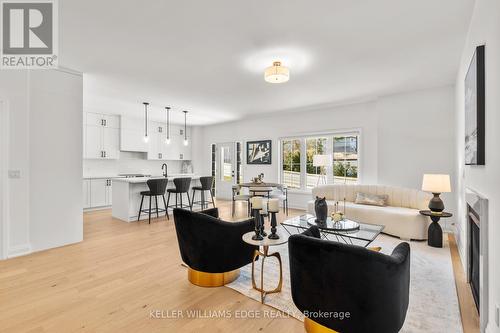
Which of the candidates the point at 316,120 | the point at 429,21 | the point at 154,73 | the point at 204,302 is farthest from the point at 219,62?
the point at 316,120

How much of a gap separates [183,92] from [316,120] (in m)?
3.41

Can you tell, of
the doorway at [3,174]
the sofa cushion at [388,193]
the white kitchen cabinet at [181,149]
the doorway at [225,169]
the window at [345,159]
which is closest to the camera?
the doorway at [3,174]

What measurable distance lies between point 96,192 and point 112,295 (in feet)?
16.6

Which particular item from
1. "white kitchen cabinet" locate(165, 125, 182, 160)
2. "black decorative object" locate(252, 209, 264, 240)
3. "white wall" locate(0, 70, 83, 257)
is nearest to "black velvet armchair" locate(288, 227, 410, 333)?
"black decorative object" locate(252, 209, 264, 240)

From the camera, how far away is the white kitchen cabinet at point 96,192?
633cm

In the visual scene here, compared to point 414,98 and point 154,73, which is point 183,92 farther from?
point 414,98

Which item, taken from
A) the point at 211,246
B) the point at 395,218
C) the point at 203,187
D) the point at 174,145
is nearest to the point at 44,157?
the point at 211,246

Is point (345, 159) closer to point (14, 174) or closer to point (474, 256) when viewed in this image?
point (474, 256)

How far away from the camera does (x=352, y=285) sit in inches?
57.8

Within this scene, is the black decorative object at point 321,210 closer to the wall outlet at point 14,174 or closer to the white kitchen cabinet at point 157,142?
the wall outlet at point 14,174

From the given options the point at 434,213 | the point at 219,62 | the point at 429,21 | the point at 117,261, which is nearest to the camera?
the point at 429,21

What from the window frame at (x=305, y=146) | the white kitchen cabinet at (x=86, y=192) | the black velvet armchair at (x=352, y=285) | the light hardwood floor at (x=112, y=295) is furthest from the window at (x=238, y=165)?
the black velvet armchair at (x=352, y=285)

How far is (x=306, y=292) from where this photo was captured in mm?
1669

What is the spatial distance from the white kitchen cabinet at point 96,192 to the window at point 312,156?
4952mm
